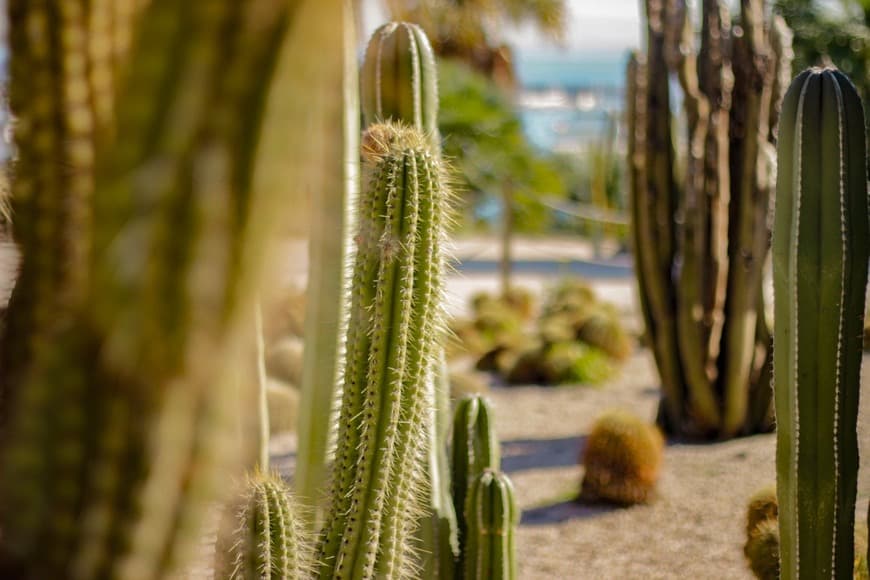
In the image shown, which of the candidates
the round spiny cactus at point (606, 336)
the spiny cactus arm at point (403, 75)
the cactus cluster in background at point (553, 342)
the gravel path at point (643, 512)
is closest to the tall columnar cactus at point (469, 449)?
the spiny cactus arm at point (403, 75)

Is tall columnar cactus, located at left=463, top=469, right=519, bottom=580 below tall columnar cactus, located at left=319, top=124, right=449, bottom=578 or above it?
below

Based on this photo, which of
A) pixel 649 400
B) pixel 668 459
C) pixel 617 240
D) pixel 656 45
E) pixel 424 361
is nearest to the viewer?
pixel 424 361

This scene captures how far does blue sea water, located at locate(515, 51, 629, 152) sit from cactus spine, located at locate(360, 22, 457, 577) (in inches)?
694

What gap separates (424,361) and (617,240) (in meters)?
21.3

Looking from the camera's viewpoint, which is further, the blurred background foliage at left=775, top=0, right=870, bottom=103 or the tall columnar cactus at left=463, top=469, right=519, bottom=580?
the blurred background foliage at left=775, top=0, right=870, bottom=103

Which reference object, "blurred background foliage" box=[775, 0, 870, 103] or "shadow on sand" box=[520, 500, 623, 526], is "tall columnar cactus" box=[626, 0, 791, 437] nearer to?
"shadow on sand" box=[520, 500, 623, 526]

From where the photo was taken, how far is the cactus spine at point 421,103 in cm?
331

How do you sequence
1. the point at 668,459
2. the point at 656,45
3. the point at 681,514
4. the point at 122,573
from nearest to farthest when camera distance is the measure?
the point at 122,573 < the point at 681,514 < the point at 668,459 < the point at 656,45

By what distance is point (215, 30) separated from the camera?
0.86 meters

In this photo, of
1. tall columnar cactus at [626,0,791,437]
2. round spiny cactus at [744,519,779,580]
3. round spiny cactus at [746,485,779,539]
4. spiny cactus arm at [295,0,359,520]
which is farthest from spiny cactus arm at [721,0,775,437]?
spiny cactus arm at [295,0,359,520]

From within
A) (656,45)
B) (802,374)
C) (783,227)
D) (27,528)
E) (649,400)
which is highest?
(656,45)

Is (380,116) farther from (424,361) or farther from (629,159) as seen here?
(629,159)

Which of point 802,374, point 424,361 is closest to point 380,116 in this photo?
point 424,361

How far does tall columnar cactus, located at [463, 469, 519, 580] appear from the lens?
3277 mm
